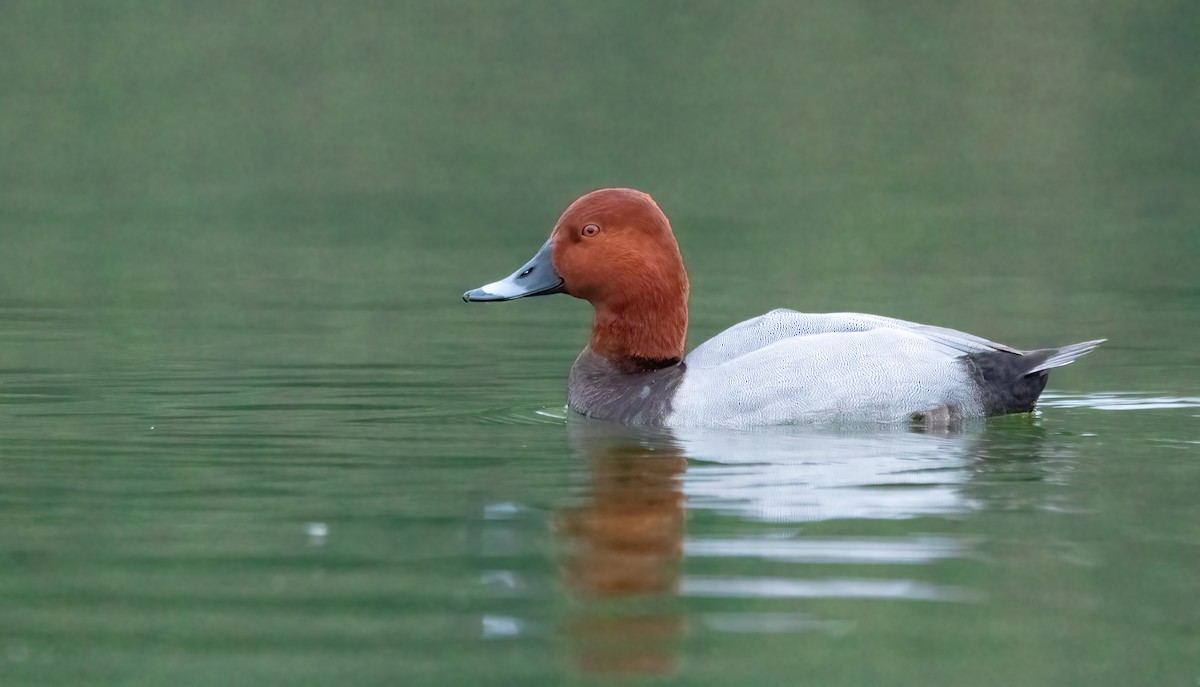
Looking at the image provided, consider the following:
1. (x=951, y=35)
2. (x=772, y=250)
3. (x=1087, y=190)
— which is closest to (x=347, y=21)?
(x=951, y=35)

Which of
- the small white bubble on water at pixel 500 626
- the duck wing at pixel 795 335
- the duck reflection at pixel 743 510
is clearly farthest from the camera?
the duck wing at pixel 795 335

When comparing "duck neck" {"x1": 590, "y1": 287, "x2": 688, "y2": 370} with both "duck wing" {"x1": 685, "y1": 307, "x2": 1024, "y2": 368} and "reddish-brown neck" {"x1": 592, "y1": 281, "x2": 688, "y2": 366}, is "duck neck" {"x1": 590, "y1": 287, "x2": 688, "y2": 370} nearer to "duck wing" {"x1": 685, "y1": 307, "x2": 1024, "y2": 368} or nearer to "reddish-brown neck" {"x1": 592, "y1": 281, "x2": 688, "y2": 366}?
"reddish-brown neck" {"x1": 592, "y1": 281, "x2": 688, "y2": 366}

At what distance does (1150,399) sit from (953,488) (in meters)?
2.41

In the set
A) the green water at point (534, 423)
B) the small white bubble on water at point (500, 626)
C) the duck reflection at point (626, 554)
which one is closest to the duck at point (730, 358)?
the green water at point (534, 423)

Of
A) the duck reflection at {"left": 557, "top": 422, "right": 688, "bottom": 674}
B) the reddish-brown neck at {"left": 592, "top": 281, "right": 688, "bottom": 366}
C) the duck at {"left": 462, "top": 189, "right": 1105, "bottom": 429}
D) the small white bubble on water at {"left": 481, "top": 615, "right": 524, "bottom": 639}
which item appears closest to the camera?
the duck reflection at {"left": 557, "top": 422, "right": 688, "bottom": 674}

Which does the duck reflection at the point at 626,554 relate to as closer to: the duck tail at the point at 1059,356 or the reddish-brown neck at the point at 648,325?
the reddish-brown neck at the point at 648,325

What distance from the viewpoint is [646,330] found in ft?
30.6

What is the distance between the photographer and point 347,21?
37.4m

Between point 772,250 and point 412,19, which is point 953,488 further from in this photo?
point 412,19

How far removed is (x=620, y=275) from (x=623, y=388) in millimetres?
539

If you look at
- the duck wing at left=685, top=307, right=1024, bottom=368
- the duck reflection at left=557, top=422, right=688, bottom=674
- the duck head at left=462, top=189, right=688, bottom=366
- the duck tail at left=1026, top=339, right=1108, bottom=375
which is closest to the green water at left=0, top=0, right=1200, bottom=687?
the duck reflection at left=557, top=422, right=688, bottom=674

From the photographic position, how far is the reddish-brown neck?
30.5 feet

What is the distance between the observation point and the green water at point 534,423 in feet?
17.7

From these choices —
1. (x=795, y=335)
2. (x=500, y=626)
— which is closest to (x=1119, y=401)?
(x=795, y=335)
